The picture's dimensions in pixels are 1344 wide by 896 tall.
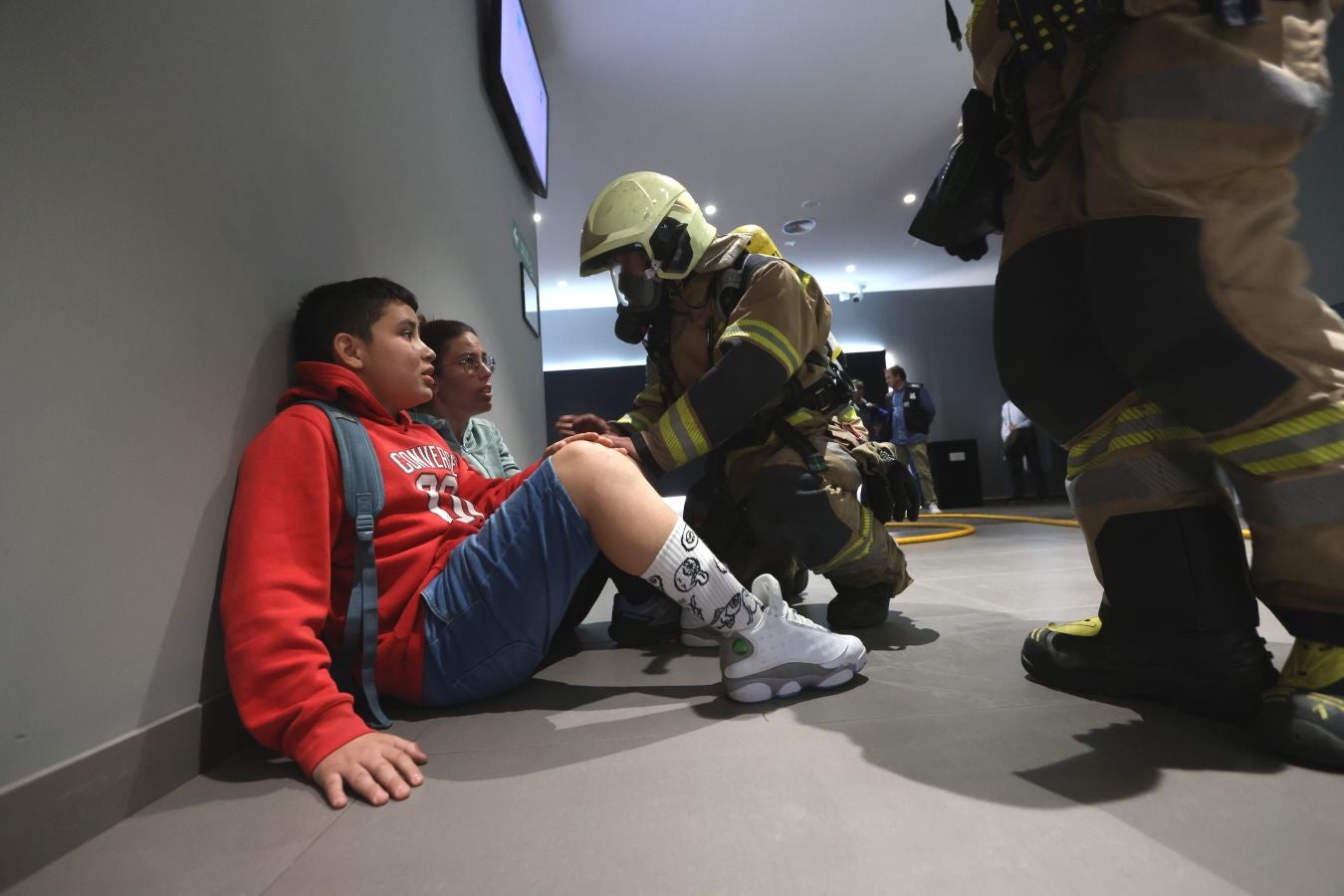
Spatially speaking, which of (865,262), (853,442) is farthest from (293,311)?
(865,262)

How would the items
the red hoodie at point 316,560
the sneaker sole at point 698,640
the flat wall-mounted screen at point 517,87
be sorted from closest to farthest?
the red hoodie at point 316,560 < the sneaker sole at point 698,640 < the flat wall-mounted screen at point 517,87

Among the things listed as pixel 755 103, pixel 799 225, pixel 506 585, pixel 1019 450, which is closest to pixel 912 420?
pixel 1019 450

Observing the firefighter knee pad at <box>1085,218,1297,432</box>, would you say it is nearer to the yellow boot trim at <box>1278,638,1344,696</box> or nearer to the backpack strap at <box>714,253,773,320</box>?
the yellow boot trim at <box>1278,638,1344,696</box>

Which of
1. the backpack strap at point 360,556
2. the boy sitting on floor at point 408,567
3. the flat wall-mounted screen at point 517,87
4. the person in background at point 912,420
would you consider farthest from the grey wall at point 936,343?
the backpack strap at point 360,556

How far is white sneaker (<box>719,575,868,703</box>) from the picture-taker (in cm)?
105

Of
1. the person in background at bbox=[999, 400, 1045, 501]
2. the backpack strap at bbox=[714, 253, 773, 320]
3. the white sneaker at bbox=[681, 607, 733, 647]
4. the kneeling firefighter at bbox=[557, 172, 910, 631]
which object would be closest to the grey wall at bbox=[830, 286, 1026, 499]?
the person in background at bbox=[999, 400, 1045, 501]

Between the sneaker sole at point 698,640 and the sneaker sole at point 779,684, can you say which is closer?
the sneaker sole at point 779,684

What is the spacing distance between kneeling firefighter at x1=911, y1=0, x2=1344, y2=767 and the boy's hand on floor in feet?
3.29

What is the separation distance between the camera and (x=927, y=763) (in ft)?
2.49

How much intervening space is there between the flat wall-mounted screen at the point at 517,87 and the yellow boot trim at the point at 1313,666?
3.22 meters

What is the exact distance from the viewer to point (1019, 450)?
8.84 m

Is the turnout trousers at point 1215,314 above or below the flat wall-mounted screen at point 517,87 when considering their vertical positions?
below

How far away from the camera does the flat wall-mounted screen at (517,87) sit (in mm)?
2811

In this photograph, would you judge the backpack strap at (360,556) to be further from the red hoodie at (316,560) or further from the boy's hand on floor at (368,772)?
the boy's hand on floor at (368,772)
